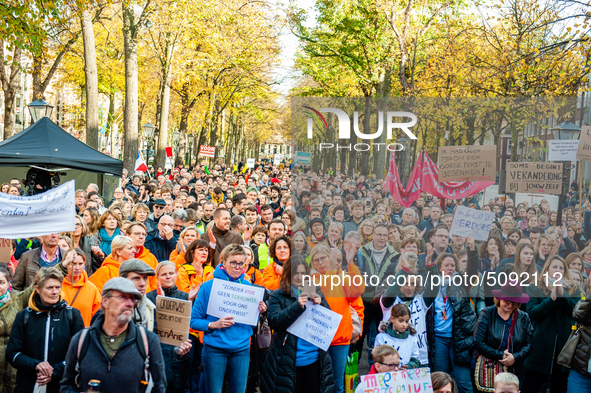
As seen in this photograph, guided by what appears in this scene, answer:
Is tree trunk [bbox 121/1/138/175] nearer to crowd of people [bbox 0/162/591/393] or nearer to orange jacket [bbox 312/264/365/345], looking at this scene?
crowd of people [bbox 0/162/591/393]

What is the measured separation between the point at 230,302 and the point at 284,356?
663mm

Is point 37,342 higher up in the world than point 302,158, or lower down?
lower down

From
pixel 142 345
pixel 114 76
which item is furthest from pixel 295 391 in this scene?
pixel 114 76

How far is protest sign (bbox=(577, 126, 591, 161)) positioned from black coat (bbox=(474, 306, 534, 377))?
7.94 feet

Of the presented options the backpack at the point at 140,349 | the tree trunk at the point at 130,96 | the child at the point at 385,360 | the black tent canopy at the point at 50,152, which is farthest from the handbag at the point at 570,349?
the tree trunk at the point at 130,96

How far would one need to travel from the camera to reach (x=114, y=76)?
117 feet

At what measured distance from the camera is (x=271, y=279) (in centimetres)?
689

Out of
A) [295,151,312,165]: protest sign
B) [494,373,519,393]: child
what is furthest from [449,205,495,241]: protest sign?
[494,373,519,393]: child

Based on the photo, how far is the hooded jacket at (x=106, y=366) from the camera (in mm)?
3795

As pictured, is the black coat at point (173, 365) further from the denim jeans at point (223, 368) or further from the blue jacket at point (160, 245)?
the blue jacket at point (160, 245)

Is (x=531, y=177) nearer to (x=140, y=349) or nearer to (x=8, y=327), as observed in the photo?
(x=140, y=349)

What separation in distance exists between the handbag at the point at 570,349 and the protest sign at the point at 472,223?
4.46ft

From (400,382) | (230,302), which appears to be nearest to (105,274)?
(230,302)

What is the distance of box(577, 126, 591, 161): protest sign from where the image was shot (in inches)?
281
